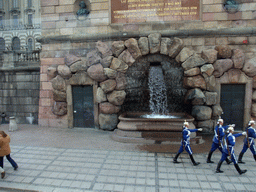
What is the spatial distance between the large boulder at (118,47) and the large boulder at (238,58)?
495 cm

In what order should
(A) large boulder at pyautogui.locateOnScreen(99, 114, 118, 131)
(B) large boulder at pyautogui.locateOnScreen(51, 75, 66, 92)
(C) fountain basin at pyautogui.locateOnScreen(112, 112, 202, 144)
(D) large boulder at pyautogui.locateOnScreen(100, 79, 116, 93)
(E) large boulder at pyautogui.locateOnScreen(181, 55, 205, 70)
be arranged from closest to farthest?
(C) fountain basin at pyautogui.locateOnScreen(112, 112, 202, 144)
(E) large boulder at pyautogui.locateOnScreen(181, 55, 205, 70)
(D) large boulder at pyautogui.locateOnScreen(100, 79, 116, 93)
(A) large boulder at pyautogui.locateOnScreen(99, 114, 118, 131)
(B) large boulder at pyautogui.locateOnScreen(51, 75, 66, 92)

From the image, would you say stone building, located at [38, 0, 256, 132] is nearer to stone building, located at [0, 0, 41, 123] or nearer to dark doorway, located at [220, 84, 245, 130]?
dark doorway, located at [220, 84, 245, 130]

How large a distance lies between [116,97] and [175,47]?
3.49 m

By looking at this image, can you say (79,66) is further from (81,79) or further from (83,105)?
(83,105)

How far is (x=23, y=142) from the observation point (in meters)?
8.27

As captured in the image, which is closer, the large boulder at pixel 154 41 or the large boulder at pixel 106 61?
the large boulder at pixel 154 41

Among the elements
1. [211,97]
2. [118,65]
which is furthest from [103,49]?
[211,97]

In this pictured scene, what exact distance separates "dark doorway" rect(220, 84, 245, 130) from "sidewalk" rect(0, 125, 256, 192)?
1489 mm

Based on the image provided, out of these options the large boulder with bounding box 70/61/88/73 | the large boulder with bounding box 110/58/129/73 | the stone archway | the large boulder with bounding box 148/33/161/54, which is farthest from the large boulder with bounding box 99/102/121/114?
the large boulder with bounding box 148/33/161/54

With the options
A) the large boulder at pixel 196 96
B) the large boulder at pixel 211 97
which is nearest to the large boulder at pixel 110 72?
the large boulder at pixel 196 96

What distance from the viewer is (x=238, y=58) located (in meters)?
8.89

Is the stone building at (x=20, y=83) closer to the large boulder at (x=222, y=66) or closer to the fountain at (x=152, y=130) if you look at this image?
the fountain at (x=152, y=130)

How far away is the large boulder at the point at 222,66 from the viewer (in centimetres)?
891

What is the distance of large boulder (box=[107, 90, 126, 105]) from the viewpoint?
9477 mm
